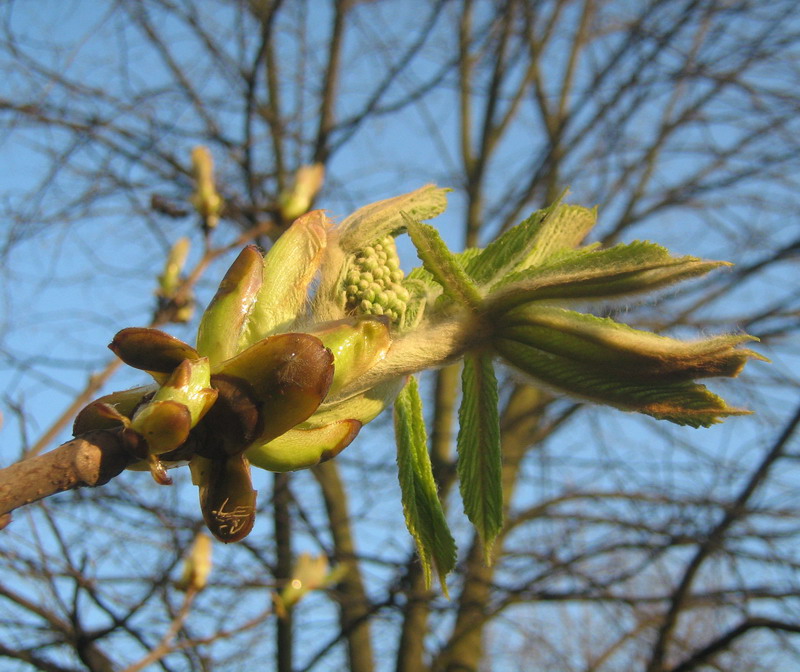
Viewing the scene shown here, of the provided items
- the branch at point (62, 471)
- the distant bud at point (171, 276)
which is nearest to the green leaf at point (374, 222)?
the branch at point (62, 471)

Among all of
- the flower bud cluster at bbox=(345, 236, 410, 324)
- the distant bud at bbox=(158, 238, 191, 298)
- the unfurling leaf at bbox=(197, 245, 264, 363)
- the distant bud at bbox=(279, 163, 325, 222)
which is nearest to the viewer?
the unfurling leaf at bbox=(197, 245, 264, 363)

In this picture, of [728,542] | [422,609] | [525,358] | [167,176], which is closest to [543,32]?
[167,176]

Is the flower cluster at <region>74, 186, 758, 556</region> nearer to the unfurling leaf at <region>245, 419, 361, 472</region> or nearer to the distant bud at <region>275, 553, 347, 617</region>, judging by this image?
the unfurling leaf at <region>245, 419, 361, 472</region>

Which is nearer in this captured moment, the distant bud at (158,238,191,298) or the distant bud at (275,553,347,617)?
the distant bud at (158,238,191,298)

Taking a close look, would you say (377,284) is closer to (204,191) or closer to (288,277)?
(288,277)

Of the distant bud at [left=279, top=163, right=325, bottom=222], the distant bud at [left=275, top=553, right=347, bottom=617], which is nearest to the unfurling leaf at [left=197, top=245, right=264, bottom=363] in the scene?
the distant bud at [left=279, top=163, right=325, bottom=222]

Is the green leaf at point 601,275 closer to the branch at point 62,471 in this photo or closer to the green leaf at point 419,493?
the green leaf at point 419,493
